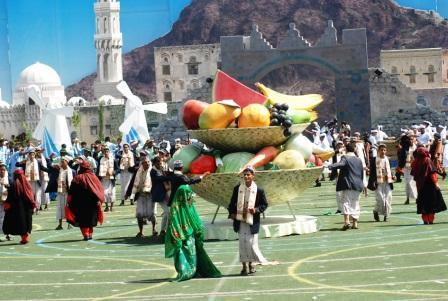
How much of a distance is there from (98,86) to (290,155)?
9598 cm

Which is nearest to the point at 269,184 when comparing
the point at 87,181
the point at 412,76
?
the point at 87,181

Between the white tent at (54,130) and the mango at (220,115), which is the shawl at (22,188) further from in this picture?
the white tent at (54,130)

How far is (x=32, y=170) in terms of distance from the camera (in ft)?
93.5

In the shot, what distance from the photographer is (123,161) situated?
2944 cm

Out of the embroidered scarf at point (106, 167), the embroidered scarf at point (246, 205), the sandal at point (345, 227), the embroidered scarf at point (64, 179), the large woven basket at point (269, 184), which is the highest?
the embroidered scarf at point (106, 167)

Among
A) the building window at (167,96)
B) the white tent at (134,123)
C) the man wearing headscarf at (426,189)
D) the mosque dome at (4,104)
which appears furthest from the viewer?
the building window at (167,96)

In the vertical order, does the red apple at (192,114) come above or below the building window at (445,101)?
below

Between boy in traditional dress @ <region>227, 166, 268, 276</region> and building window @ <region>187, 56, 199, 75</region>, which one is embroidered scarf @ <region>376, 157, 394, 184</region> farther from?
building window @ <region>187, 56, 199, 75</region>

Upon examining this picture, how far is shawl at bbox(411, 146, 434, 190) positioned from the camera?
2041 cm

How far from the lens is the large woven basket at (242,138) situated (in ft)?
64.4

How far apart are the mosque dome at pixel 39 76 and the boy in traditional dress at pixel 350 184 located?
89.3 m

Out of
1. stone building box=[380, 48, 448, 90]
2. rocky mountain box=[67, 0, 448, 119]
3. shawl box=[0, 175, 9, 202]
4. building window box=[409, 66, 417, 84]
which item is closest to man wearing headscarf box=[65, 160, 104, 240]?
shawl box=[0, 175, 9, 202]

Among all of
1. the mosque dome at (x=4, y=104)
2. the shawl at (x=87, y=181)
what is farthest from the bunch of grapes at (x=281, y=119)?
the mosque dome at (x=4, y=104)

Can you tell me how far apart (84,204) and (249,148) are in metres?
2.87
